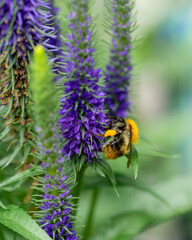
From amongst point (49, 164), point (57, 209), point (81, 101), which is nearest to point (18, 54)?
point (81, 101)

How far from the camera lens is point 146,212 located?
222 cm

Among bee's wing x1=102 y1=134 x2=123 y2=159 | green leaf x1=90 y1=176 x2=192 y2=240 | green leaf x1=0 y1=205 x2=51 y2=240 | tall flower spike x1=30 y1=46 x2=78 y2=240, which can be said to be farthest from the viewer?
green leaf x1=90 y1=176 x2=192 y2=240

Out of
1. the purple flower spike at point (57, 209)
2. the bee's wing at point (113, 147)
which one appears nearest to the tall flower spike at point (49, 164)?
the purple flower spike at point (57, 209)

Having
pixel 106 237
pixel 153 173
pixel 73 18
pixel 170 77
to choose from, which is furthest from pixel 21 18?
pixel 170 77

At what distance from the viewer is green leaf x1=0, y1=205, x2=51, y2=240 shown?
1.28 m

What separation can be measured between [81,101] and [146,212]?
0.99 metres

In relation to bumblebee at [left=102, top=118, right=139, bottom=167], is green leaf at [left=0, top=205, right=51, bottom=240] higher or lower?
lower

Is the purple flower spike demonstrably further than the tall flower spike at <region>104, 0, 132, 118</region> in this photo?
No

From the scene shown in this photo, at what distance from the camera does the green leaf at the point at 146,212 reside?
6.76 ft

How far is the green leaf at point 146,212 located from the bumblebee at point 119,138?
0.52 m

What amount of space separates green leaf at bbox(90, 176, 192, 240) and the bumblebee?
52 centimetres

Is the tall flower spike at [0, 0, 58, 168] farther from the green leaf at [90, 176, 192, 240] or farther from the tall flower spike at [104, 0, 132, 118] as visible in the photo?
the green leaf at [90, 176, 192, 240]

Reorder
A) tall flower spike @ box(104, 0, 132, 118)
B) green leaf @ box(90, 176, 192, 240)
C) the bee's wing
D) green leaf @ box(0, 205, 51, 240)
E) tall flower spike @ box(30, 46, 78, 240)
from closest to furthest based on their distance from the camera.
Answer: tall flower spike @ box(30, 46, 78, 240) → green leaf @ box(0, 205, 51, 240) → the bee's wing → tall flower spike @ box(104, 0, 132, 118) → green leaf @ box(90, 176, 192, 240)

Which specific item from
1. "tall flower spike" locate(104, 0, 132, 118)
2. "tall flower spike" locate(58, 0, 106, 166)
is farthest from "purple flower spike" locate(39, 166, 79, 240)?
"tall flower spike" locate(104, 0, 132, 118)
